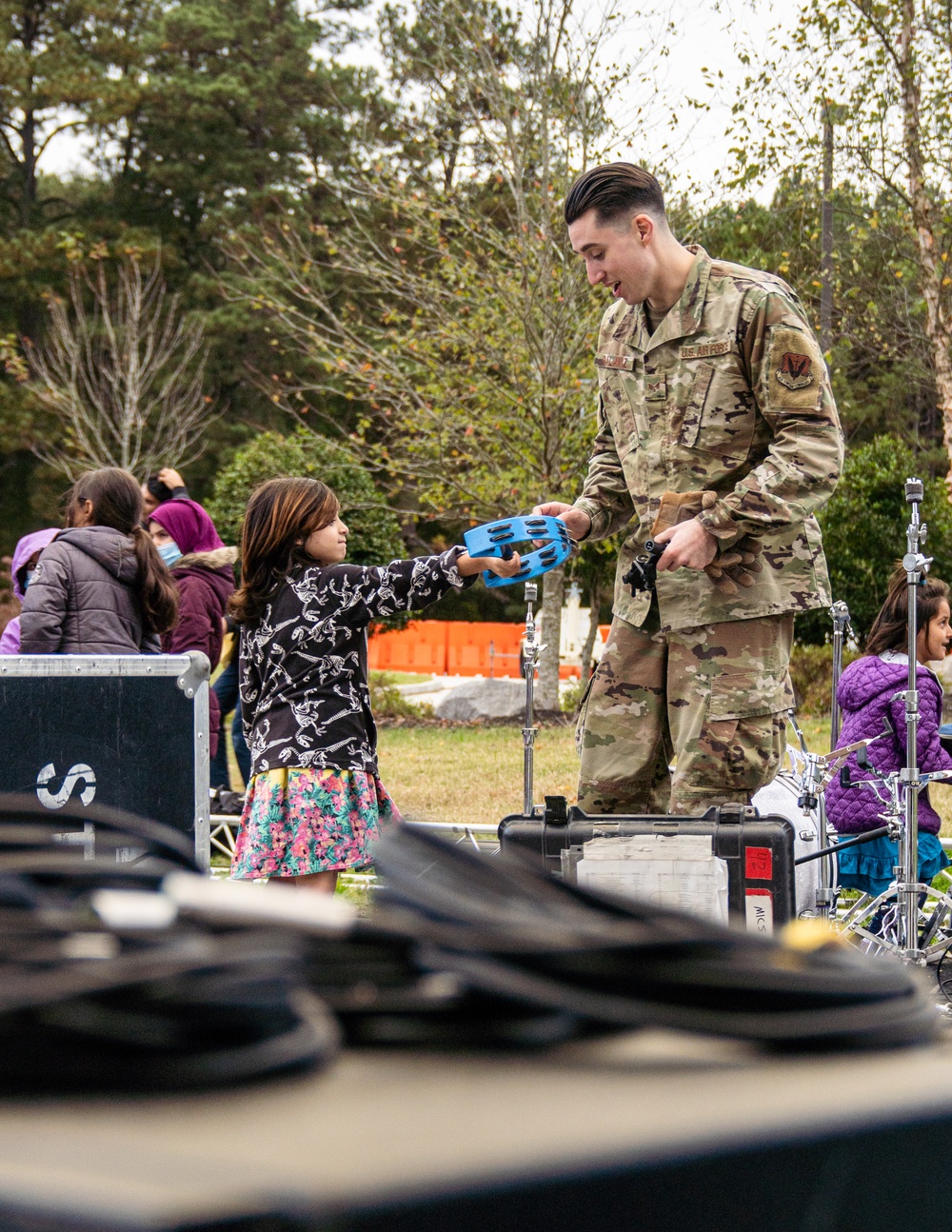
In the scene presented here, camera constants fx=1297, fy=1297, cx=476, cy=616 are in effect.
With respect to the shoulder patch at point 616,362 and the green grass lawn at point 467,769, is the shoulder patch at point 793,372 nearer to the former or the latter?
the shoulder patch at point 616,362

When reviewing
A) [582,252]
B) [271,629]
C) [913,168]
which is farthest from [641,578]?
[913,168]

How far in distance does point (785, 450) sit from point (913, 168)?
10.4 metres

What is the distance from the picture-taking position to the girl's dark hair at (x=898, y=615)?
5.23 m

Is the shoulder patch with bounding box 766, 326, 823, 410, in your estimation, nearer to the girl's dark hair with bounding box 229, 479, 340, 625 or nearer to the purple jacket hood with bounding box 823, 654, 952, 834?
the girl's dark hair with bounding box 229, 479, 340, 625

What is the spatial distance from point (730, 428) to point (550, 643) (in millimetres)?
9879

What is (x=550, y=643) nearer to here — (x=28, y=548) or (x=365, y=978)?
(x=28, y=548)

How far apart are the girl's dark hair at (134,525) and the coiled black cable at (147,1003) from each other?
15.0 feet

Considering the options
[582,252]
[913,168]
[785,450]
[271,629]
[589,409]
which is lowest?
[271,629]

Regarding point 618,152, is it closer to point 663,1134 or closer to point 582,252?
point 582,252

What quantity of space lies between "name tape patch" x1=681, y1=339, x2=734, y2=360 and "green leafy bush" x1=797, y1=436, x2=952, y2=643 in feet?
32.8

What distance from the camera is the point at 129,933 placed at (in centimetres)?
66

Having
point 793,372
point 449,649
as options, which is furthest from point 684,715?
point 449,649

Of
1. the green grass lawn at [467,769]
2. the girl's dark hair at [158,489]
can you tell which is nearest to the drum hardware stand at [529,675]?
the green grass lawn at [467,769]

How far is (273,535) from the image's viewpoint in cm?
387
